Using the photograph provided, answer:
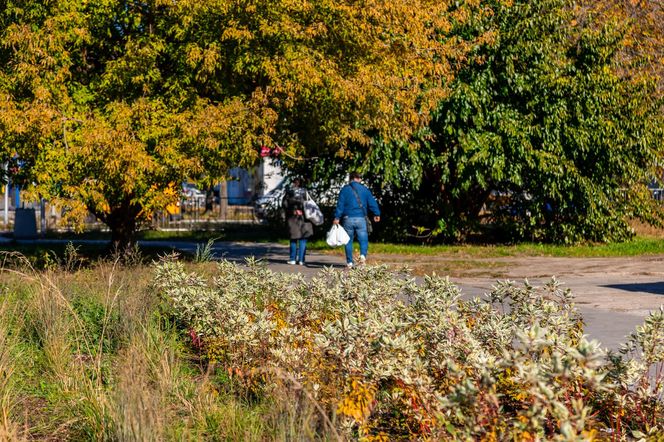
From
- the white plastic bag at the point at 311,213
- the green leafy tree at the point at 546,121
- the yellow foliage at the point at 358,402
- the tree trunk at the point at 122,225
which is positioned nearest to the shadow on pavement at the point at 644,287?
the white plastic bag at the point at 311,213

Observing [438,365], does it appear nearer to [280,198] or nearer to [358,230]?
[358,230]

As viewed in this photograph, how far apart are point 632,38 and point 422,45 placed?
9262 mm

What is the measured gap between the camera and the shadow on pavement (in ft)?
46.3

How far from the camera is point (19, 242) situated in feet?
90.0

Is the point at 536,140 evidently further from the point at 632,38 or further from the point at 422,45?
the point at 422,45

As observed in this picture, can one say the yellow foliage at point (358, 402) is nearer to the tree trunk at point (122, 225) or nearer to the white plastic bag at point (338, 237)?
the white plastic bag at point (338, 237)

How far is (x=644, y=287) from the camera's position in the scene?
14.6 m

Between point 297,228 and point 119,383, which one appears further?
point 297,228

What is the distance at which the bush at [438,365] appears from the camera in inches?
180

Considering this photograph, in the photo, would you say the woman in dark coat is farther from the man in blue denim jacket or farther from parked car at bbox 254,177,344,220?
parked car at bbox 254,177,344,220

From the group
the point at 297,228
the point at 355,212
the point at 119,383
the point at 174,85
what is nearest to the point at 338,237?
the point at 355,212

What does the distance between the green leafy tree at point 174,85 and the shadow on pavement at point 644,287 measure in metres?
4.86

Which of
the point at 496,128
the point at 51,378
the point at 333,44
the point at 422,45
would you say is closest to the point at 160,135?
the point at 333,44

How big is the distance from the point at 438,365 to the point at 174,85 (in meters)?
11.5
